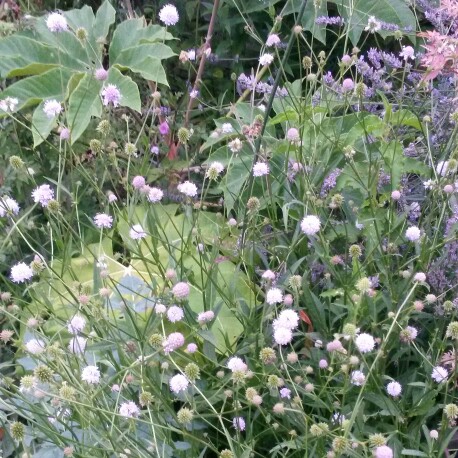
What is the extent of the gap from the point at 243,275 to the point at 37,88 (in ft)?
2.78

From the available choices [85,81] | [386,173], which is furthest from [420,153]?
[85,81]

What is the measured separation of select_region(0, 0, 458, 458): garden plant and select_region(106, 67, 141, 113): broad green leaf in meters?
0.02

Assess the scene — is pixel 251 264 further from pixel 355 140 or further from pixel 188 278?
pixel 355 140

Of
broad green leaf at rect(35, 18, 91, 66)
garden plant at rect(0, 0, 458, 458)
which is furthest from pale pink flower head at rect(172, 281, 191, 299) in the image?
broad green leaf at rect(35, 18, 91, 66)

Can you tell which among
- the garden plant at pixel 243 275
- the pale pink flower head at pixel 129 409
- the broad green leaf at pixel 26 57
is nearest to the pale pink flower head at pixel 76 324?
the garden plant at pixel 243 275

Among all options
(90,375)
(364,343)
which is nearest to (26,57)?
(90,375)

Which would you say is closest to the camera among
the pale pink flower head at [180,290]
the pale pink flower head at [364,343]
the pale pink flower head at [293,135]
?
the pale pink flower head at [364,343]

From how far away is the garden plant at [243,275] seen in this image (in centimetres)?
149

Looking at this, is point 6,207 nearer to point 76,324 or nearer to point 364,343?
point 76,324

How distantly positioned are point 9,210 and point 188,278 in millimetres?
464

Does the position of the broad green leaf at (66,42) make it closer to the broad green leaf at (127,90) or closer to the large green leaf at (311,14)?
the broad green leaf at (127,90)

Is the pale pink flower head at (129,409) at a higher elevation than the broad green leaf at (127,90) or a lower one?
lower

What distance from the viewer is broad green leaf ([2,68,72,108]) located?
235 centimetres

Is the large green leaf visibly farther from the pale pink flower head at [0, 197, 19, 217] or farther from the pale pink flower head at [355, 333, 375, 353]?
the pale pink flower head at [355, 333, 375, 353]
